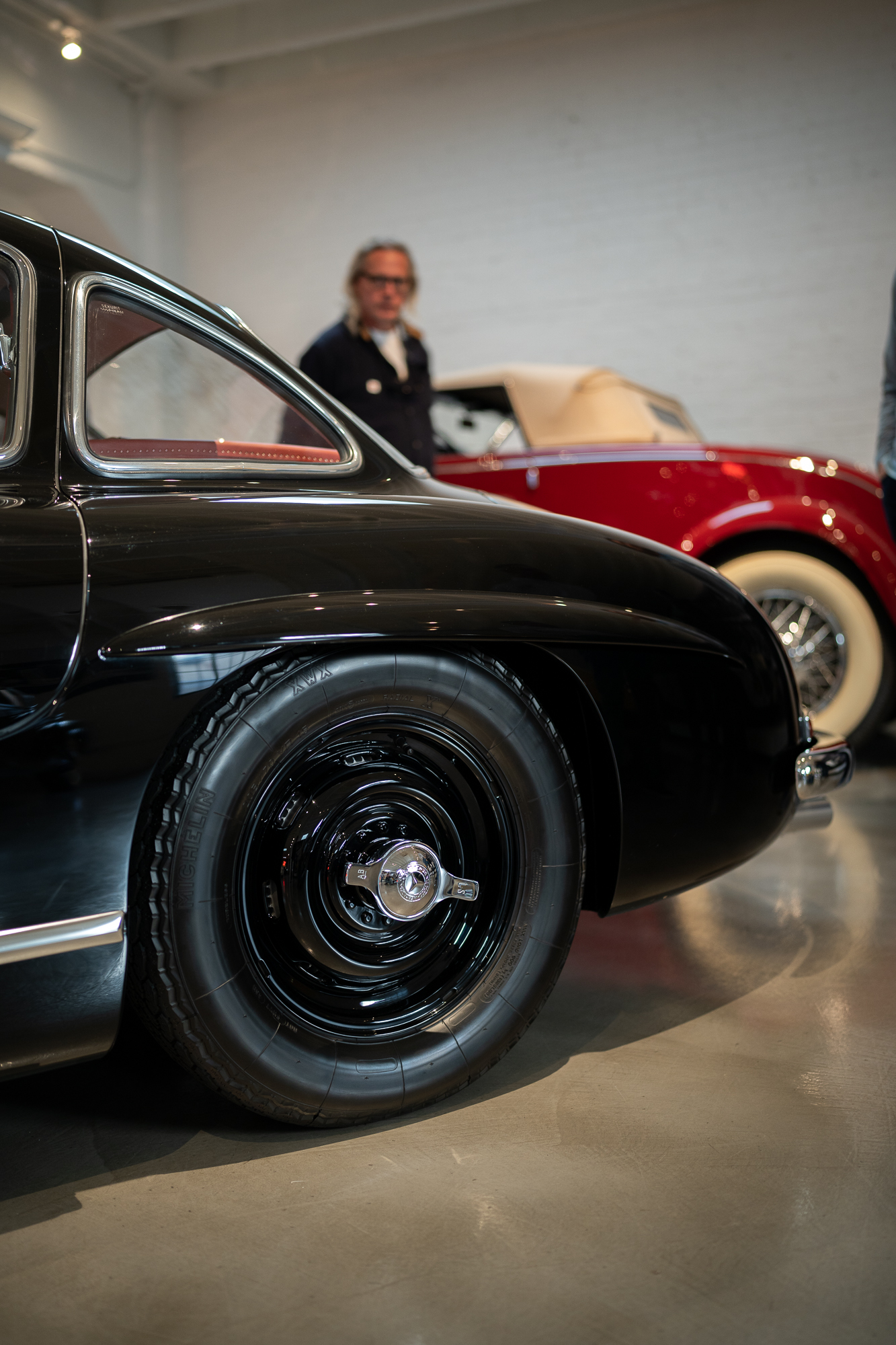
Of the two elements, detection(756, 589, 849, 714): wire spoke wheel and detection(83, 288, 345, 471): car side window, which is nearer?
detection(83, 288, 345, 471): car side window

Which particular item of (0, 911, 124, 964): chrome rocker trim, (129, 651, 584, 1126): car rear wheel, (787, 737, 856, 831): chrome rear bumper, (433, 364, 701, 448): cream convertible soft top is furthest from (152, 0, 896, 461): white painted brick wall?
(0, 911, 124, 964): chrome rocker trim

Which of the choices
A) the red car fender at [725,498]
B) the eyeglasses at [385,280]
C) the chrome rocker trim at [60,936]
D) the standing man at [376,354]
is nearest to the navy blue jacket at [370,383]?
the standing man at [376,354]

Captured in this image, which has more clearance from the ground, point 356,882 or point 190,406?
point 190,406

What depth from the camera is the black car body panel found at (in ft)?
4.22

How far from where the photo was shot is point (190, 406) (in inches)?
70.8

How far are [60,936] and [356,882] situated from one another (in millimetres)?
404

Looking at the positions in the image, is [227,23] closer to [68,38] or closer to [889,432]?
[68,38]

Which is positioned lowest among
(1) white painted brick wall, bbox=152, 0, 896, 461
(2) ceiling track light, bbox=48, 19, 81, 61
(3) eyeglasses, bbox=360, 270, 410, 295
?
(3) eyeglasses, bbox=360, 270, 410, 295

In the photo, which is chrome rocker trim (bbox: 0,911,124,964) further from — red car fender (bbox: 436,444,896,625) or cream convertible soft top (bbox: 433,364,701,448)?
cream convertible soft top (bbox: 433,364,701,448)

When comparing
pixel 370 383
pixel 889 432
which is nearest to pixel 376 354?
pixel 370 383

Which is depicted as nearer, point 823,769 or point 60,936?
point 60,936

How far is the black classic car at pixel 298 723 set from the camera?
1.31 meters

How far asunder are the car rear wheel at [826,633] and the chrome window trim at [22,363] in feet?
10.6

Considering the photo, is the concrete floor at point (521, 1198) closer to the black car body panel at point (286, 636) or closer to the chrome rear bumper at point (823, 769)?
the black car body panel at point (286, 636)
